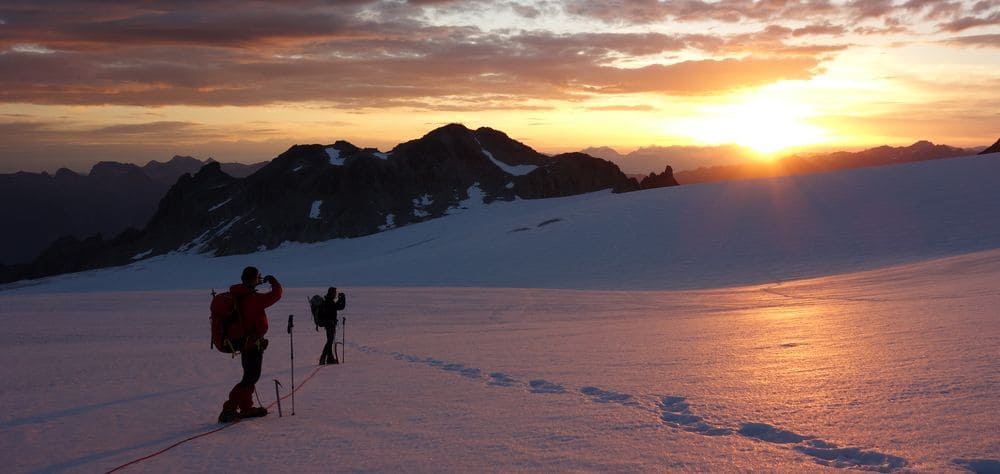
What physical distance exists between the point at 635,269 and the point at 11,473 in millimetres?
37234

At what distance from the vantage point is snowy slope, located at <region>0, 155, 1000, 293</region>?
37.9 metres

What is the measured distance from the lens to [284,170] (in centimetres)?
13712

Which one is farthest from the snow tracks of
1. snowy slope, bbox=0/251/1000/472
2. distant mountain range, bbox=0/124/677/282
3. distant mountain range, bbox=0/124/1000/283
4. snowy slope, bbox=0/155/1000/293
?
distant mountain range, bbox=0/124/677/282

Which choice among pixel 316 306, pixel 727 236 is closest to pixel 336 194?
pixel 727 236

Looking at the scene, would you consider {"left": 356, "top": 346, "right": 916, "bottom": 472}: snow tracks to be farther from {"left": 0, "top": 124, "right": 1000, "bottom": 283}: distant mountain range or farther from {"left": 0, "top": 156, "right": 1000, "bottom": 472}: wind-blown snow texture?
{"left": 0, "top": 124, "right": 1000, "bottom": 283}: distant mountain range

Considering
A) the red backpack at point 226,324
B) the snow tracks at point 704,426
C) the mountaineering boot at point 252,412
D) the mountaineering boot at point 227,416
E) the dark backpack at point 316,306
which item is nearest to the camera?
the snow tracks at point 704,426

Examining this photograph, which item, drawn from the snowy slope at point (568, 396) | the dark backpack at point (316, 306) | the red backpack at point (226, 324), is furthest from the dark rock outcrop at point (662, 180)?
the red backpack at point (226, 324)

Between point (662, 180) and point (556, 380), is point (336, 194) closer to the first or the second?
point (662, 180)

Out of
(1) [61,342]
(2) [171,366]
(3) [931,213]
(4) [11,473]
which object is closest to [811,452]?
(4) [11,473]

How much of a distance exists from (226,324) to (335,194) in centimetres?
11910

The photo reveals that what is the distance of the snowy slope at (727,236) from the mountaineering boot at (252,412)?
27.5m

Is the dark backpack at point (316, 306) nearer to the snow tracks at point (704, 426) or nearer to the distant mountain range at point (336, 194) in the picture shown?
the snow tracks at point (704, 426)

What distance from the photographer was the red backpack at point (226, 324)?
9.41 metres

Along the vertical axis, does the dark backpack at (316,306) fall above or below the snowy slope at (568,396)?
above
